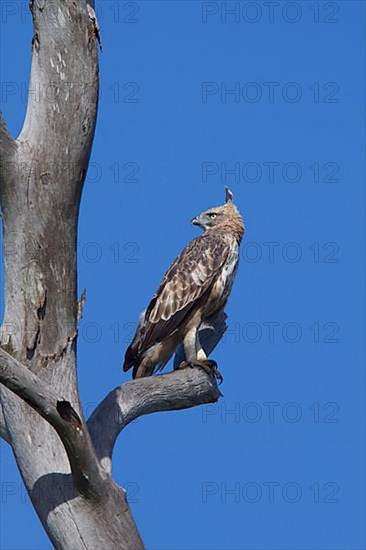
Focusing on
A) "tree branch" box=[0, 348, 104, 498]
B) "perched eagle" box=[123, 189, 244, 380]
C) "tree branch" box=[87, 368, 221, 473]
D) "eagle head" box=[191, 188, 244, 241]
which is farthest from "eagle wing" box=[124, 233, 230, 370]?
"tree branch" box=[0, 348, 104, 498]

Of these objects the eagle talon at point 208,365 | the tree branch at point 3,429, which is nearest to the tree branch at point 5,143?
the tree branch at point 3,429

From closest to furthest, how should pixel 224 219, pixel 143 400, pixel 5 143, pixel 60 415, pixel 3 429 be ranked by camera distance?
pixel 60 415
pixel 5 143
pixel 3 429
pixel 143 400
pixel 224 219

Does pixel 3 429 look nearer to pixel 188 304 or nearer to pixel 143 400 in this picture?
pixel 143 400

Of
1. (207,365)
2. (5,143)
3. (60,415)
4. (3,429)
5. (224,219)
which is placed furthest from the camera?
(224,219)

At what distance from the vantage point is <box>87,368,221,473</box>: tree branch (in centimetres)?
657

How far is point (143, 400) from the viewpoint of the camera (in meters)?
6.93

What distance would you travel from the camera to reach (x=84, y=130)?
655 centimetres

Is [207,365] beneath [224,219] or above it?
beneath

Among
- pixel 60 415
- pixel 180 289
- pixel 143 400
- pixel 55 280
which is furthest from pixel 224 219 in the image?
pixel 60 415

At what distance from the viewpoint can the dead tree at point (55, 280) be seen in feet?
20.3

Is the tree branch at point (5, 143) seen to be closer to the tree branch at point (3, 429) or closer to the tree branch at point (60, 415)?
the tree branch at point (60, 415)

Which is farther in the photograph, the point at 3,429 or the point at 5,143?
the point at 3,429

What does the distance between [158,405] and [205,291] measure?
2.21 metres

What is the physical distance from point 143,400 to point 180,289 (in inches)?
89.5
